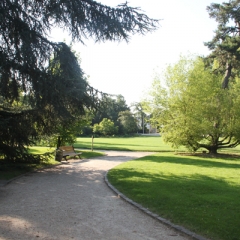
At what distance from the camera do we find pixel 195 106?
20.7 metres

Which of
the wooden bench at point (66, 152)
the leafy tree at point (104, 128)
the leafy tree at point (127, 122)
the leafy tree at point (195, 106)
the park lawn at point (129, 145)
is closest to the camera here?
the wooden bench at point (66, 152)

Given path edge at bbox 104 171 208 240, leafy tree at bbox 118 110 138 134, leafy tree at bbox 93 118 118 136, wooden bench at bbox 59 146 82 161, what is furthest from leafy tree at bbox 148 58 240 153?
leafy tree at bbox 118 110 138 134

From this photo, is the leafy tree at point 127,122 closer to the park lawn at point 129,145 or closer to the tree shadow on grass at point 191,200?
the park lawn at point 129,145

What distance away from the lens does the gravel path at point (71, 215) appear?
4.79 meters

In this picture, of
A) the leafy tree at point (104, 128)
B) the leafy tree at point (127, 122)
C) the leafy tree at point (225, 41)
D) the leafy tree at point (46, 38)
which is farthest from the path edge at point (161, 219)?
the leafy tree at point (127, 122)

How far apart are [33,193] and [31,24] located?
Answer: 5444 millimetres

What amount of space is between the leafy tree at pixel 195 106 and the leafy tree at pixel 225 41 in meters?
2.72

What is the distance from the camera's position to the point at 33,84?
28.0 ft

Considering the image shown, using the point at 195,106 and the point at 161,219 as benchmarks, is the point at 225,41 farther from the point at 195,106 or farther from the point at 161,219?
the point at 161,219

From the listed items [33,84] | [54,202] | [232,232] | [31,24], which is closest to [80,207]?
[54,202]

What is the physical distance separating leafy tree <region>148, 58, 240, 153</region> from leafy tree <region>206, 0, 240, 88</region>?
272 centimetres

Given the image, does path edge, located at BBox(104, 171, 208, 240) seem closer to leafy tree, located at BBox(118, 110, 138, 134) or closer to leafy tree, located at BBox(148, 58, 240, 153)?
leafy tree, located at BBox(148, 58, 240, 153)

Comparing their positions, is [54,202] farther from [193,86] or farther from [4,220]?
[193,86]

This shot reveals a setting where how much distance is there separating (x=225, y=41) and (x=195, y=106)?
23.1 ft
